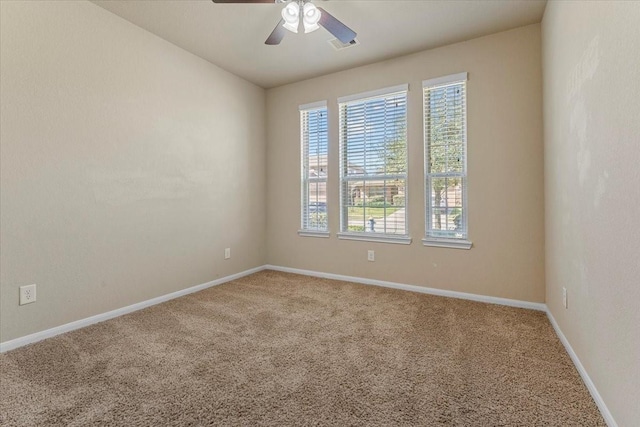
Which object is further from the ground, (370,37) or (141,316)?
(370,37)

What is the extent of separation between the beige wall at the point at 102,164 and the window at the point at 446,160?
2.49 meters

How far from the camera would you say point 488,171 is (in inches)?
120

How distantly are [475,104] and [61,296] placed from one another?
13.6 ft

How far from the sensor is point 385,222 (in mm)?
3676

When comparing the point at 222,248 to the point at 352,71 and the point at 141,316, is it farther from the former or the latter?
the point at 352,71

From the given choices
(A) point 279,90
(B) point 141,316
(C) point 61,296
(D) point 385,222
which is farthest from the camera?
(A) point 279,90

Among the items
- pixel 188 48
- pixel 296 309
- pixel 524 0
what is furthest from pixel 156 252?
pixel 524 0

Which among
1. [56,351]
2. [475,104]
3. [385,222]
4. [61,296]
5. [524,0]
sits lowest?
[56,351]

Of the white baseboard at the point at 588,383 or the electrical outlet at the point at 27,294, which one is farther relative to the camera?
the electrical outlet at the point at 27,294

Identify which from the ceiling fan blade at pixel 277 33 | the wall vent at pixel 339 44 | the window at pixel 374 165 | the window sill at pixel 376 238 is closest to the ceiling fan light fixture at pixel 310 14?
the ceiling fan blade at pixel 277 33

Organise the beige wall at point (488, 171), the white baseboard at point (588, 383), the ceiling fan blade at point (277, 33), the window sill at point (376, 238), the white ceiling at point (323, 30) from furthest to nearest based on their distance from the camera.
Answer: the window sill at point (376, 238) < the beige wall at point (488, 171) < the white ceiling at point (323, 30) < the ceiling fan blade at point (277, 33) < the white baseboard at point (588, 383)

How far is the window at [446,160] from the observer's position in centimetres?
319

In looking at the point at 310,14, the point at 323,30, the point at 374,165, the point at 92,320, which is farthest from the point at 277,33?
the point at 92,320

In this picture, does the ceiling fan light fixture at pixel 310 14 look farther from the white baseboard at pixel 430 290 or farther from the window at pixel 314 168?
the white baseboard at pixel 430 290
